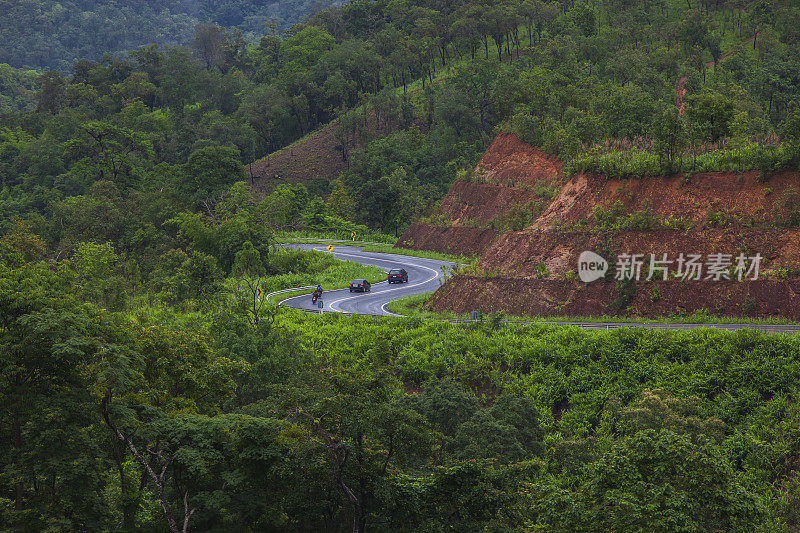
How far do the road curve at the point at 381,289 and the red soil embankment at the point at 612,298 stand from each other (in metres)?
5.09

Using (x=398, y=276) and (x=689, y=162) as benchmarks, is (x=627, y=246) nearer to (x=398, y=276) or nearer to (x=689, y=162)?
(x=689, y=162)

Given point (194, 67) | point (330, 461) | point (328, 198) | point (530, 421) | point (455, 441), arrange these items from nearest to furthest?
point (330, 461) → point (455, 441) → point (530, 421) → point (328, 198) → point (194, 67)

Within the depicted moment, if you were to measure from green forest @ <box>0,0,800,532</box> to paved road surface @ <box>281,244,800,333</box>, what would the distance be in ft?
7.27

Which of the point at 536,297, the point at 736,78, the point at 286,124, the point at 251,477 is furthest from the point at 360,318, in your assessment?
the point at 286,124

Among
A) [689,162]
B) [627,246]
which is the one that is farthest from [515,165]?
[627,246]

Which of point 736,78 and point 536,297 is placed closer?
point 536,297

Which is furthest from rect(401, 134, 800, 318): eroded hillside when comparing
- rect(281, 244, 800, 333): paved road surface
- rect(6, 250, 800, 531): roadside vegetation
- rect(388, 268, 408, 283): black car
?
rect(388, 268, 408, 283): black car

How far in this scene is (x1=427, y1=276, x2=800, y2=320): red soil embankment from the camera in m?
29.4

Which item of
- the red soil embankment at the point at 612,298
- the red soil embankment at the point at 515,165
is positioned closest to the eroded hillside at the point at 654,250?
the red soil embankment at the point at 612,298

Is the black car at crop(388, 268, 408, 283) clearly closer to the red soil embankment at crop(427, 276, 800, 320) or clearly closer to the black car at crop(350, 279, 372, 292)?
the black car at crop(350, 279, 372, 292)

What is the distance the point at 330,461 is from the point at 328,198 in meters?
64.2

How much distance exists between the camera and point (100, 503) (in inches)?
716

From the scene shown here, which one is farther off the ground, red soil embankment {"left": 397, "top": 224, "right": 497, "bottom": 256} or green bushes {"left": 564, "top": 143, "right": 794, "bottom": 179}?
green bushes {"left": 564, "top": 143, "right": 794, "bottom": 179}

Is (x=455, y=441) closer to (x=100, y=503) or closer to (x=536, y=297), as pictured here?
(x=100, y=503)
